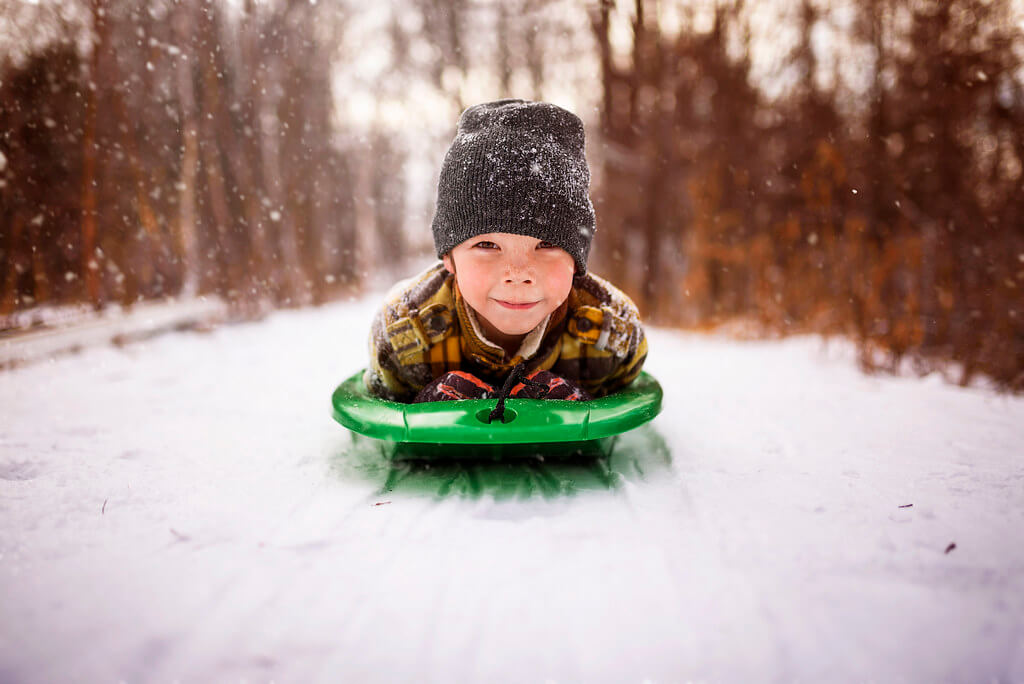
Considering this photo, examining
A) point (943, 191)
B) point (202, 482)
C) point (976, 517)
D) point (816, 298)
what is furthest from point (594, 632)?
point (943, 191)

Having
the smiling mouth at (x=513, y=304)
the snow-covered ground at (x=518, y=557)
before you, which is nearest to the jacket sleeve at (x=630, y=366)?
the snow-covered ground at (x=518, y=557)

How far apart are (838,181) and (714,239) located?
1729 mm

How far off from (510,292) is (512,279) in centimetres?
4

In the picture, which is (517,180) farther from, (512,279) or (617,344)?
(617,344)

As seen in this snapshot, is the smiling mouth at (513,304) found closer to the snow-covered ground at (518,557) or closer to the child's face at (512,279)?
the child's face at (512,279)

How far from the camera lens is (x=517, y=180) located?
5.46 feet

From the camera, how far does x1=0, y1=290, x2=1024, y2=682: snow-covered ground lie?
84 cm

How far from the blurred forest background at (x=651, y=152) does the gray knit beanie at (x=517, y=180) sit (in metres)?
2.22

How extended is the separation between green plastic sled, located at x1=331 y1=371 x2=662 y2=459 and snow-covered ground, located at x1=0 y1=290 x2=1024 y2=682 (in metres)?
0.10

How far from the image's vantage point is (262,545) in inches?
45.3

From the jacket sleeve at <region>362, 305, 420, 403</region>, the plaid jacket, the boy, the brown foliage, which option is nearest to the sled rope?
the boy

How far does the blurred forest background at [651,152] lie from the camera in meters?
3.66

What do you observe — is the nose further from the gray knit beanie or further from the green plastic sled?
the green plastic sled

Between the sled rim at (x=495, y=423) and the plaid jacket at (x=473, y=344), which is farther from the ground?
the plaid jacket at (x=473, y=344)
